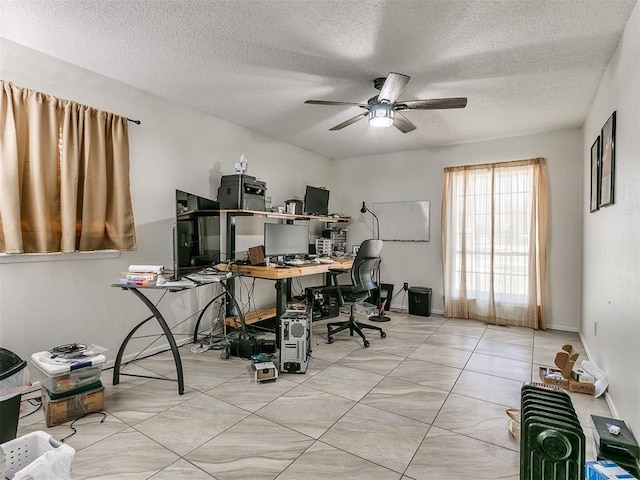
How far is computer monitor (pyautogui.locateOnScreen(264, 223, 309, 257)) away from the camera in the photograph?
4.03 metres

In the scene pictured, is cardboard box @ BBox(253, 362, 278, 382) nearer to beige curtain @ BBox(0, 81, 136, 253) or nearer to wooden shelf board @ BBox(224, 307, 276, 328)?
wooden shelf board @ BBox(224, 307, 276, 328)

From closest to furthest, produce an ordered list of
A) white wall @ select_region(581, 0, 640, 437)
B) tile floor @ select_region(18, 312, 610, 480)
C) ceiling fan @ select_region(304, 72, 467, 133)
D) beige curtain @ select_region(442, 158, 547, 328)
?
tile floor @ select_region(18, 312, 610, 480), white wall @ select_region(581, 0, 640, 437), ceiling fan @ select_region(304, 72, 467, 133), beige curtain @ select_region(442, 158, 547, 328)

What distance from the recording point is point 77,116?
2551mm

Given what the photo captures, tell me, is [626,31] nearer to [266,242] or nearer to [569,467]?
[569,467]

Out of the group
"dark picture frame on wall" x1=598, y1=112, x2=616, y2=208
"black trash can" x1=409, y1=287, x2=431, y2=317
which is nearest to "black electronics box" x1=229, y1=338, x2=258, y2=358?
"black trash can" x1=409, y1=287, x2=431, y2=317

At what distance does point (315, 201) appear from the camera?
4.76m

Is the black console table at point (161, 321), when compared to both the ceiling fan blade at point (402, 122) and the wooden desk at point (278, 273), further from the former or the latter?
the ceiling fan blade at point (402, 122)

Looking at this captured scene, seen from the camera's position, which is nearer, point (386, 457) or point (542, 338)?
point (386, 457)

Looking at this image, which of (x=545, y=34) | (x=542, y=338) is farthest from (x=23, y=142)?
(x=542, y=338)

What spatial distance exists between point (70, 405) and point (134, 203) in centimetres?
168

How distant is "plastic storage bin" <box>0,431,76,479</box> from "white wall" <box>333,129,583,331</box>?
4.42 meters

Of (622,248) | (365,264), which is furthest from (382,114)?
(622,248)

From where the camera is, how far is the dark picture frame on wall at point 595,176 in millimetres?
2719

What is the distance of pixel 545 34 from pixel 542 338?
125 inches
